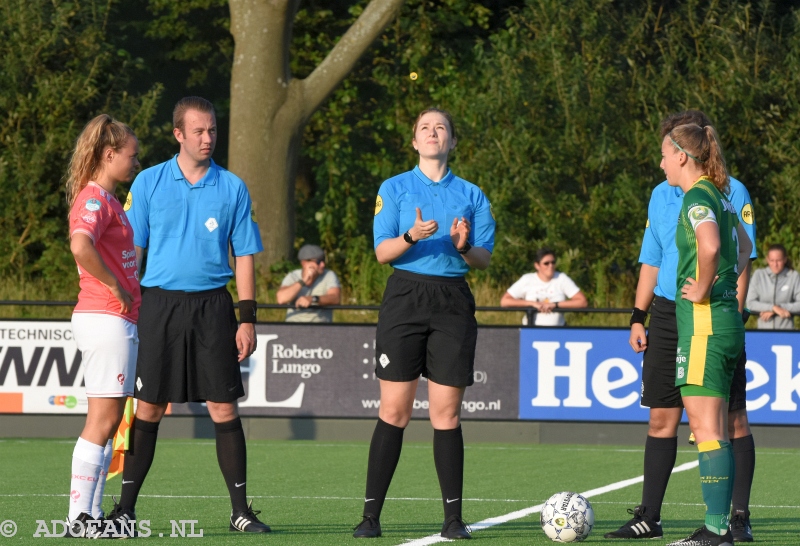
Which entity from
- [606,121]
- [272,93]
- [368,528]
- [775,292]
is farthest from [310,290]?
[368,528]

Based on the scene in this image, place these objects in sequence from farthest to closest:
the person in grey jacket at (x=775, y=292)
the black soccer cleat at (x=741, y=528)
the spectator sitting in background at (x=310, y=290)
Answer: the spectator sitting in background at (x=310, y=290)
the person in grey jacket at (x=775, y=292)
the black soccer cleat at (x=741, y=528)

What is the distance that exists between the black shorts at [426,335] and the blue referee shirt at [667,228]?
104 centimetres

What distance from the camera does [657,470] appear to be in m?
7.00

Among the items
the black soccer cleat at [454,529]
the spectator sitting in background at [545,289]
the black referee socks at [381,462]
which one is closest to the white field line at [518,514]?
the black soccer cleat at [454,529]

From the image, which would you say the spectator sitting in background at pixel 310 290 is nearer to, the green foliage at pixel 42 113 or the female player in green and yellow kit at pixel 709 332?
the green foliage at pixel 42 113

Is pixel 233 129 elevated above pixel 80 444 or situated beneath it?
elevated above

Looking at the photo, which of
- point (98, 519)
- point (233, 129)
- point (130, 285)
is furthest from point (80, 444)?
point (233, 129)

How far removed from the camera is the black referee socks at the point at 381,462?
6.76m

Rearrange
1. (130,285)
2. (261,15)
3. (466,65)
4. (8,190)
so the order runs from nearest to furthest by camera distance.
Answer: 1. (130,285)
2. (261,15)
3. (8,190)
4. (466,65)

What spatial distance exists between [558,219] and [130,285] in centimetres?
1415

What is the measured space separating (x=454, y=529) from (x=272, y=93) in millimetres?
14202

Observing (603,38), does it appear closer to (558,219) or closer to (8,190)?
(558,219)

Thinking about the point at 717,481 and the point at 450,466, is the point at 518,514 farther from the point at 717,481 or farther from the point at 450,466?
the point at 717,481

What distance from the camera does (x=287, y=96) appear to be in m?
20.3
